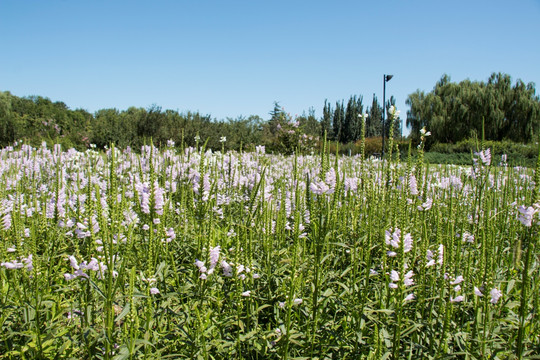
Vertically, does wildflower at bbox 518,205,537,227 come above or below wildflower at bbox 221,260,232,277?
above

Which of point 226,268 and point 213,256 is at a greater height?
point 213,256

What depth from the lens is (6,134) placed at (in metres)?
14.6

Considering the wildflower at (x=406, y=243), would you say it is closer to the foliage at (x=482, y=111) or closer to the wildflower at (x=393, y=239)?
the wildflower at (x=393, y=239)

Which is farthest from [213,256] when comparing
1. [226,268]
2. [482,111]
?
[482,111]

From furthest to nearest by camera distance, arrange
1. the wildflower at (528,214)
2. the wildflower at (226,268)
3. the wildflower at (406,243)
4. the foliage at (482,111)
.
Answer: the foliage at (482,111)
the wildflower at (226,268)
the wildflower at (406,243)
the wildflower at (528,214)

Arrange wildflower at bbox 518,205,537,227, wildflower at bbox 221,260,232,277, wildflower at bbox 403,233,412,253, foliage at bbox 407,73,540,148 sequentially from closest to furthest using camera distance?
wildflower at bbox 518,205,537,227 < wildflower at bbox 403,233,412,253 < wildflower at bbox 221,260,232,277 < foliage at bbox 407,73,540,148

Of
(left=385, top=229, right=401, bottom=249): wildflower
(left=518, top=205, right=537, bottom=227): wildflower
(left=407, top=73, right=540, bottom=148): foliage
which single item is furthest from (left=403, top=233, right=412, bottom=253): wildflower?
(left=407, top=73, right=540, bottom=148): foliage

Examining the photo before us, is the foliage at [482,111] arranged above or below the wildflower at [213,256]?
above

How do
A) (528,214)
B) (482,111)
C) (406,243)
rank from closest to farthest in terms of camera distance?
(528,214)
(406,243)
(482,111)

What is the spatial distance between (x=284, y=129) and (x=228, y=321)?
15335 mm

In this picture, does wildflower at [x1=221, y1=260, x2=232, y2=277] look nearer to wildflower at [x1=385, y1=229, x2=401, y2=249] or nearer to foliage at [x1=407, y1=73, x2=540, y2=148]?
wildflower at [x1=385, y1=229, x2=401, y2=249]

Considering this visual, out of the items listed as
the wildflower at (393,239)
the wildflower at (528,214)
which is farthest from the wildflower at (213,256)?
the wildflower at (528,214)

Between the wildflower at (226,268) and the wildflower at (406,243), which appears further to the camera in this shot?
the wildflower at (226,268)

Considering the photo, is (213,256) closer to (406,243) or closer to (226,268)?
(226,268)
